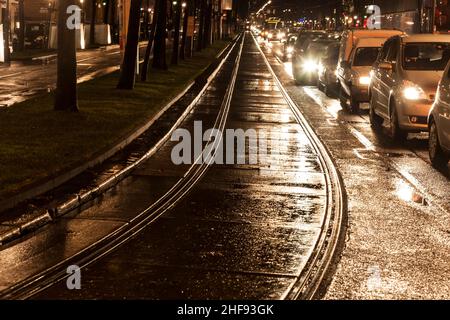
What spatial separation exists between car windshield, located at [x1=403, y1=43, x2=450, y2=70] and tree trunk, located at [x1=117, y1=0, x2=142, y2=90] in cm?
1035

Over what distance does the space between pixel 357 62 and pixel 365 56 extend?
0.50 m

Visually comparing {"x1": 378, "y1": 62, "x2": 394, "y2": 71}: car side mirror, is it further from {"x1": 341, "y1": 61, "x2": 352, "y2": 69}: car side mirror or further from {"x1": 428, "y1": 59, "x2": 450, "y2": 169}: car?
{"x1": 341, "y1": 61, "x2": 352, "y2": 69}: car side mirror

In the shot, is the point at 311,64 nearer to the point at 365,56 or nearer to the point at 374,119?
the point at 365,56

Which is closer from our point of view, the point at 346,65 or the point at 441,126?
the point at 441,126

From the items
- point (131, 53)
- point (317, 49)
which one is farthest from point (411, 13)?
point (131, 53)

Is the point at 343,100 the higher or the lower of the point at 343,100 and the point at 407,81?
the lower

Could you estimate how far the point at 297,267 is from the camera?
25.6 ft

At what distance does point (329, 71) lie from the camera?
28.6m

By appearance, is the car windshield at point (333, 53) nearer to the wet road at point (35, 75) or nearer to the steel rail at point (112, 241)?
the wet road at point (35, 75)

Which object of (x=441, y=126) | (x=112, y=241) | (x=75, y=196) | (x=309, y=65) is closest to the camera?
(x=112, y=241)

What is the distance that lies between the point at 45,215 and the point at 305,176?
462 cm

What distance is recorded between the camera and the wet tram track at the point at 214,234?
7055mm
